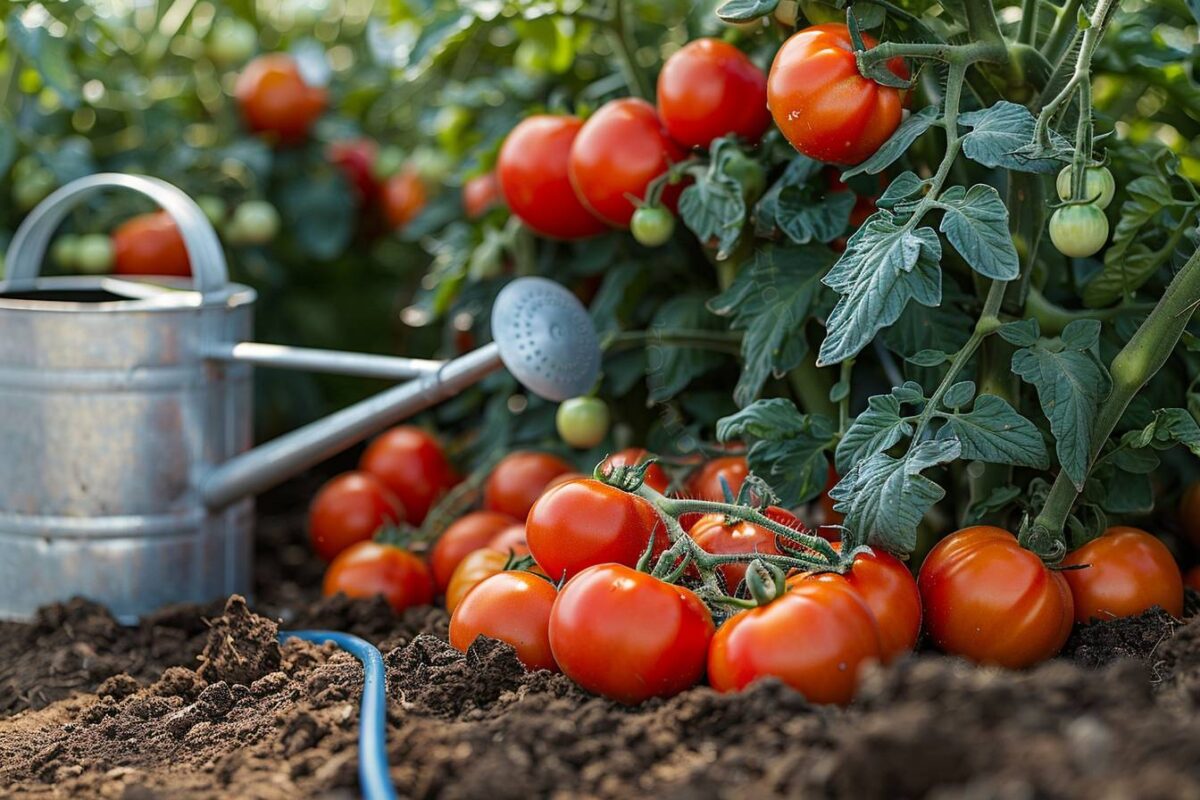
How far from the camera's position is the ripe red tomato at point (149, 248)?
2490 millimetres

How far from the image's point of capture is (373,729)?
1.11 metres

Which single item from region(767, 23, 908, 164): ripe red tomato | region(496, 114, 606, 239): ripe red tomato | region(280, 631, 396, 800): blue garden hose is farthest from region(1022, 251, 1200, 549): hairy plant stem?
region(496, 114, 606, 239): ripe red tomato

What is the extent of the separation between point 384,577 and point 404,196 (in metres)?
1.29

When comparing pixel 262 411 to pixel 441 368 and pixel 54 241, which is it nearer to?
pixel 54 241

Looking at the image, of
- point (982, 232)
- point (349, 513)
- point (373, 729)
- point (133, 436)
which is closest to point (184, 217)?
point (133, 436)

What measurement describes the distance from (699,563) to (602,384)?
0.77 meters

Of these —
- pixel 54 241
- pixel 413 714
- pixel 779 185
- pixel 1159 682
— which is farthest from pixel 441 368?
pixel 54 241

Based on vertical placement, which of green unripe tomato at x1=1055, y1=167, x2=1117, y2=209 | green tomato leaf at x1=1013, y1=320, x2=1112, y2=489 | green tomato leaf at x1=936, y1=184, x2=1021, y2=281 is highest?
green unripe tomato at x1=1055, y1=167, x2=1117, y2=209

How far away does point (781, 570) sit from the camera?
47.8 inches

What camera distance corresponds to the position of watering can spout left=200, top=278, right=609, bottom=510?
1646 mm

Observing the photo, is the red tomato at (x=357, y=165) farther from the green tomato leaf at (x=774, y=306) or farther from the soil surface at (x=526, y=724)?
the green tomato leaf at (x=774, y=306)

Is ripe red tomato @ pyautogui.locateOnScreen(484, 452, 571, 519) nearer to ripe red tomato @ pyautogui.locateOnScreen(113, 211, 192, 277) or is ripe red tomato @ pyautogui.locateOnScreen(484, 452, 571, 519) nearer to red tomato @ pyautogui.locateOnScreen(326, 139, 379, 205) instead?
ripe red tomato @ pyautogui.locateOnScreen(113, 211, 192, 277)

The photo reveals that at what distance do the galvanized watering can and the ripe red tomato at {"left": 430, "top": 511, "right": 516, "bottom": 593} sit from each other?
0.65 ft

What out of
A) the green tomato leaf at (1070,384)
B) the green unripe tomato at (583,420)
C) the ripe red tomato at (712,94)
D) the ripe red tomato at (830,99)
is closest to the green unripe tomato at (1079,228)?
the green tomato leaf at (1070,384)
